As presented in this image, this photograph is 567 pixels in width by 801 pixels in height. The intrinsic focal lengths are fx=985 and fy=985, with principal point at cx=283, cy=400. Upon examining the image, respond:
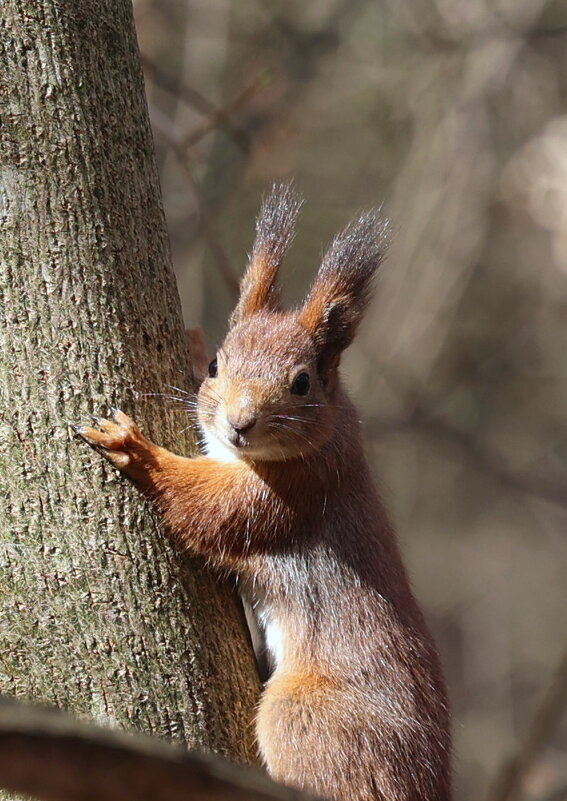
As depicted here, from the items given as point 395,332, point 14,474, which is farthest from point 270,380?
point 395,332

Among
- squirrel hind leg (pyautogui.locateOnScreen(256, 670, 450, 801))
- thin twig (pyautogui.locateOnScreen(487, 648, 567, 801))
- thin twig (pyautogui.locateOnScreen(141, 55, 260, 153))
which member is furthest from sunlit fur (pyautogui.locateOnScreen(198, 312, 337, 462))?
thin twig (pyautogui.locateOnScreen(487, 648, 567, 801))

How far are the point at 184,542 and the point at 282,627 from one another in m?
0.66

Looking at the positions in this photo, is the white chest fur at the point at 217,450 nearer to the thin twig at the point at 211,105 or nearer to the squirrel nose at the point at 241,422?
the squirrel nose at the point at 241,422

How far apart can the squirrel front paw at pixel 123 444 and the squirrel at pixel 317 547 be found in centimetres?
22

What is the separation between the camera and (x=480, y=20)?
6465 mm

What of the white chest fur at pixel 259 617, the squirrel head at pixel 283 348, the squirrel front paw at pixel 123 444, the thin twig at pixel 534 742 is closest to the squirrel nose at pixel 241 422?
the squirrel head at pixel 283 348

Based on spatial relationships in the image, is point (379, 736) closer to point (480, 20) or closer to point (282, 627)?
point (282, 627)

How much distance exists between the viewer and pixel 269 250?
3.20 m

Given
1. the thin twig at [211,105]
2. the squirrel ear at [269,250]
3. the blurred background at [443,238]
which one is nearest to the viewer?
the squirrel ear at [269,250]

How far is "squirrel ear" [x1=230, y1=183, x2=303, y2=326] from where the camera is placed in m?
3.14

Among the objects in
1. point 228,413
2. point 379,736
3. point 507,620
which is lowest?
point 507,620

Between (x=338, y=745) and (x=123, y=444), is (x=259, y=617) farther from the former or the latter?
(x=123, y=444)

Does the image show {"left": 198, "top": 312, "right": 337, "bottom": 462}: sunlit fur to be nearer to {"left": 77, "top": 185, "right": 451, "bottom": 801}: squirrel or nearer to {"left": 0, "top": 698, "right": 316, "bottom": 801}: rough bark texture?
{"left": 77, "top": 185, "right": 451, "bottom": 801}: squirrel

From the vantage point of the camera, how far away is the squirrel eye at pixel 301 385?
2.91 m
